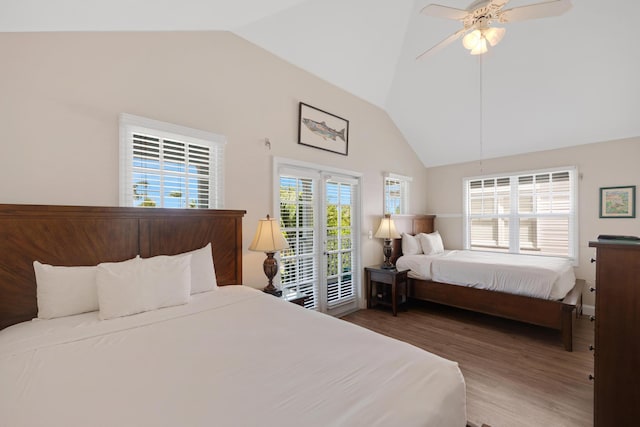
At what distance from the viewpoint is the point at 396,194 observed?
191 inches

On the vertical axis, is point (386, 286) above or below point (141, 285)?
below

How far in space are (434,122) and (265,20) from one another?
3159 millimetres

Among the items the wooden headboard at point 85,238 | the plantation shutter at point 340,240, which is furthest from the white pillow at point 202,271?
the plantation shutter at point 340,240

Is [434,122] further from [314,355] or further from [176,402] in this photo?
[176,402]

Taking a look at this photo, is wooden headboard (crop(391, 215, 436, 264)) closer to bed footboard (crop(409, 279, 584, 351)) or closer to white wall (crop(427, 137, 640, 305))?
bed footboard (crop(409, 279, 584, 351))

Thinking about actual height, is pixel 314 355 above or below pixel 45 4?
below

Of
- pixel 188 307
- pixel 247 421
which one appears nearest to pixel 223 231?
pixel 188 307

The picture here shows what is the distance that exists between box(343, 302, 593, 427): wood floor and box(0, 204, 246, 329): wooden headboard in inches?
88.6

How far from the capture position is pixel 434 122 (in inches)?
182

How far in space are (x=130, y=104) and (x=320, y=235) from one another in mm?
2350

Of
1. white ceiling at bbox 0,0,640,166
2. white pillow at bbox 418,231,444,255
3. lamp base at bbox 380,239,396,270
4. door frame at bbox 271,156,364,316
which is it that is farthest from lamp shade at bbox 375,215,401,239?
white ceiling at bbox 0,0,640,166

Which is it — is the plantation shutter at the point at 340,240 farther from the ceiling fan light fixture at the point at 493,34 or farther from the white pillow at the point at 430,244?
the ceiling fan light fixture at the point at 493,34

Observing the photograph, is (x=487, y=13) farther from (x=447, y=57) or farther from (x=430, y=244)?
(x=430, y=244)

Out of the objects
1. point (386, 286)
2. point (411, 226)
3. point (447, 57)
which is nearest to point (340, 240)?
point (386, 286)
